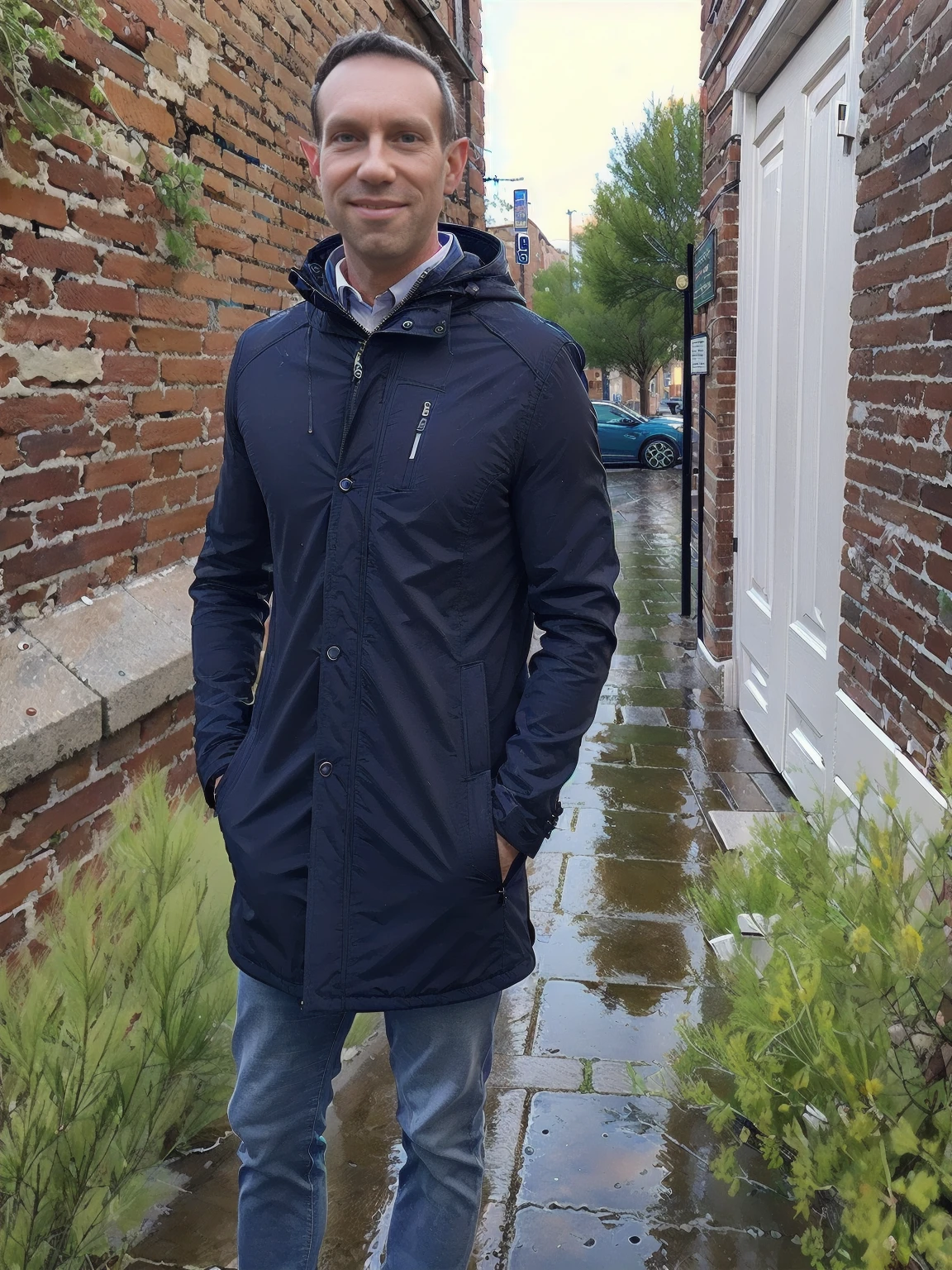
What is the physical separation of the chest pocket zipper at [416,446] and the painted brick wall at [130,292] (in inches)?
51.4

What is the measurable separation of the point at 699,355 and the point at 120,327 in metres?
4.66

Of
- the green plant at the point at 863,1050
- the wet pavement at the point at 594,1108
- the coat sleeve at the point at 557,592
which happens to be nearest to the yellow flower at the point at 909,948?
the green plant at the point at 863,1050

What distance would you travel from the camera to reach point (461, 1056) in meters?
1.68

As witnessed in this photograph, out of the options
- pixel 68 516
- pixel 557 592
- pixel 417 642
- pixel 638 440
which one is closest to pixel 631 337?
pixel 638 440

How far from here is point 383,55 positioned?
67.8 inches

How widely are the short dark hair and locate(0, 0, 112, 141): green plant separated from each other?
0.93m

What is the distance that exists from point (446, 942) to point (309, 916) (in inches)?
8.2

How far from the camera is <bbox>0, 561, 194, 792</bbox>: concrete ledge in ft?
7.66

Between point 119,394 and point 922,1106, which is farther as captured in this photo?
point 119,394

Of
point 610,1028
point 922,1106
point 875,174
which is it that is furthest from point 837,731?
point 922,1106

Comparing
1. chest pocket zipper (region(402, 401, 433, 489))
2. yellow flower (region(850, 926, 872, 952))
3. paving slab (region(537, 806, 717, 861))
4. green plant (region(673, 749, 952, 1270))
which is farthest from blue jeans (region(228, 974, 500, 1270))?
paving slab (region(537, 806, 717, 861))

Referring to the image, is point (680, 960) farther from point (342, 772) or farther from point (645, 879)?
point (342, 772)

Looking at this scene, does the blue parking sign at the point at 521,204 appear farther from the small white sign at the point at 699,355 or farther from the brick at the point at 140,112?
the brick at the point at 140,112

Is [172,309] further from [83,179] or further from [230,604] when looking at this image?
[230,604]
